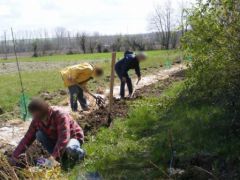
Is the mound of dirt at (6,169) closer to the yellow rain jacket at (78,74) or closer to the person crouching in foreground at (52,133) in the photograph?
the person crouching in foreground at (52,133)

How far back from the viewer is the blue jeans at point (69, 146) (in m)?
6.07

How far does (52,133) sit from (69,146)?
388 millimetres

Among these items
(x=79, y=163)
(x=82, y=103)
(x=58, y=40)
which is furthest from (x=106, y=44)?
(x=79, y=163)

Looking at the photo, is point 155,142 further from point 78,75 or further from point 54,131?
point 78,75

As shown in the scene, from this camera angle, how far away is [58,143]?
5.89 metres

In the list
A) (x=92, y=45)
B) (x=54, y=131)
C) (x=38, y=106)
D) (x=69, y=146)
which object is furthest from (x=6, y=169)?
(x=92, y=45)

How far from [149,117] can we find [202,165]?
11.4 ft

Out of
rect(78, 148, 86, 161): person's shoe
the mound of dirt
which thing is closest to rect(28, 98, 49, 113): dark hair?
rect(78, 148, 86, 161): person's shoe

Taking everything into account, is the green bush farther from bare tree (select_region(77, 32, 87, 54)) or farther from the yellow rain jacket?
bare tree (select_region(77, 32, 87, 54))

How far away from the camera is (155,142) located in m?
6.95

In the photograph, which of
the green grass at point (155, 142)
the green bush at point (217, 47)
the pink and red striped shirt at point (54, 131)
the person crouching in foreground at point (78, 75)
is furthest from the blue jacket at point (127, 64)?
Result: the pink and red striped shirt at point (54, 131)

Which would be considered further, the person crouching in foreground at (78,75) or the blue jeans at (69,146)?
the person crouching in foreground at (78,75)

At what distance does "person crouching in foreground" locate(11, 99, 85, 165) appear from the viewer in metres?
5.84

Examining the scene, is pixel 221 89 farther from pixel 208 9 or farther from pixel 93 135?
pixel 93 135
